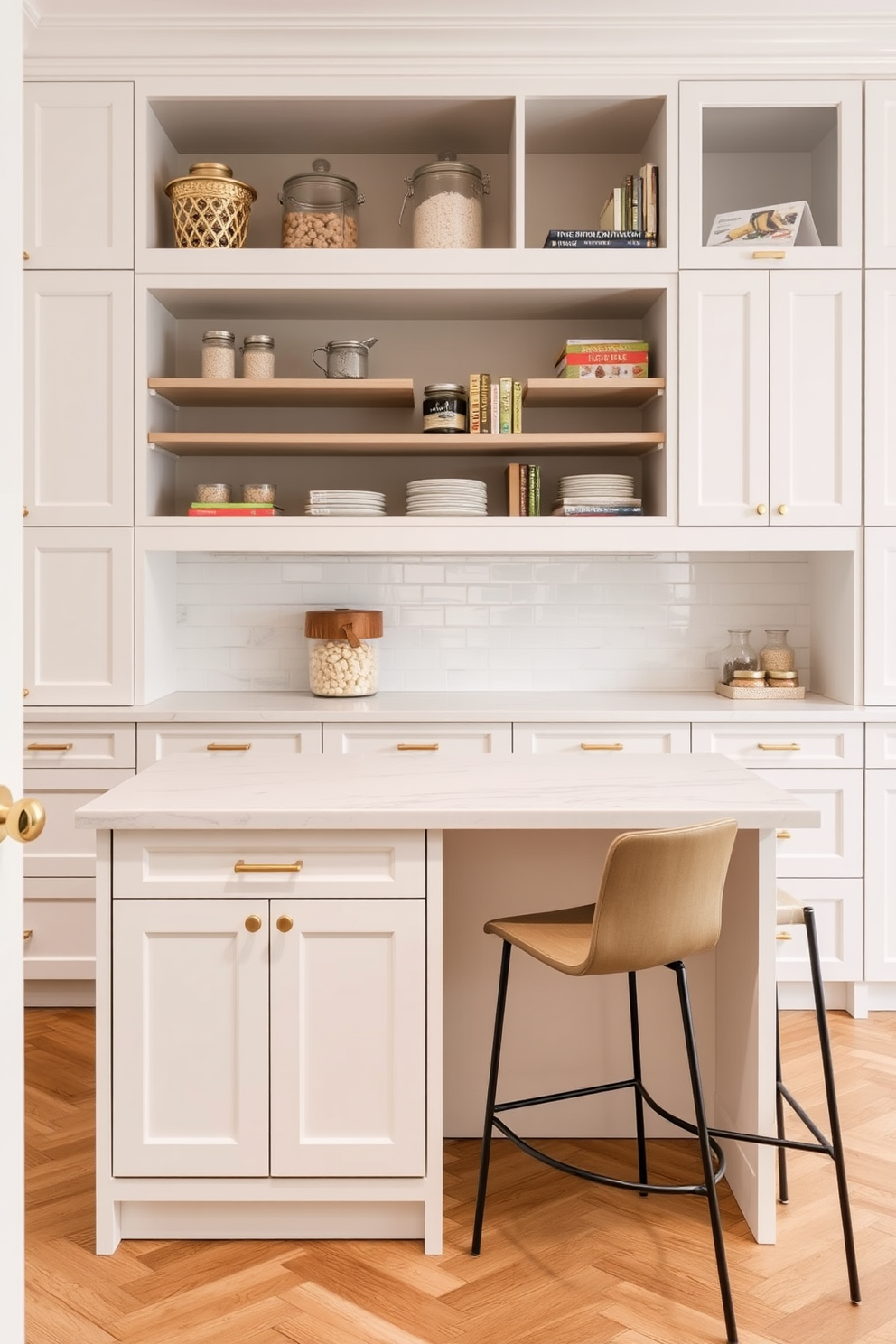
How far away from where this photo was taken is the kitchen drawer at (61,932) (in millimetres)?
3480

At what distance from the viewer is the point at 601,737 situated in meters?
3.52

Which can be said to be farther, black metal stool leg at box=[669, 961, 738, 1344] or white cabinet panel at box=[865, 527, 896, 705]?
white cabinet panel at box=[865, 527, 896, 705]

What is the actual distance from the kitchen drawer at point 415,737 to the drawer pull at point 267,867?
141 cm

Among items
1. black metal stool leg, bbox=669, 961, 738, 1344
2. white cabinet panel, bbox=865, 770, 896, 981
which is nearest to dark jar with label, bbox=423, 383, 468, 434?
white cabinet panel, bbox=865, 770, 896, 981

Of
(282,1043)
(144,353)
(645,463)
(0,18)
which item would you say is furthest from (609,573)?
(0,18)

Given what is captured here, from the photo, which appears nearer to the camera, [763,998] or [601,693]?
[763,998]

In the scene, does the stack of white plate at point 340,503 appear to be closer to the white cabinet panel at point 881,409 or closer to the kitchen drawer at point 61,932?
the kitchen drawer at point 61,932

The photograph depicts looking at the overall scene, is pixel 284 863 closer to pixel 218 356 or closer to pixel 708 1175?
pixel 708 1175

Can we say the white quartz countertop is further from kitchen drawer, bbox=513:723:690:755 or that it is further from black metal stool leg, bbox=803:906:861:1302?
kitchen drawer, bbox=513:723:690:755

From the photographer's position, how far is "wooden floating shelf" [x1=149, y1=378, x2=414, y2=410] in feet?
11.7

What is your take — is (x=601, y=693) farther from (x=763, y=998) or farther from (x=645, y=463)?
(x=763, y=998)

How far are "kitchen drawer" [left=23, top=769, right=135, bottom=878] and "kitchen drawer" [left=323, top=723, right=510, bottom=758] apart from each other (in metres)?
0.68

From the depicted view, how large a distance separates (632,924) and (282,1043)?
722 mm

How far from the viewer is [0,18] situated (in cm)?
111
